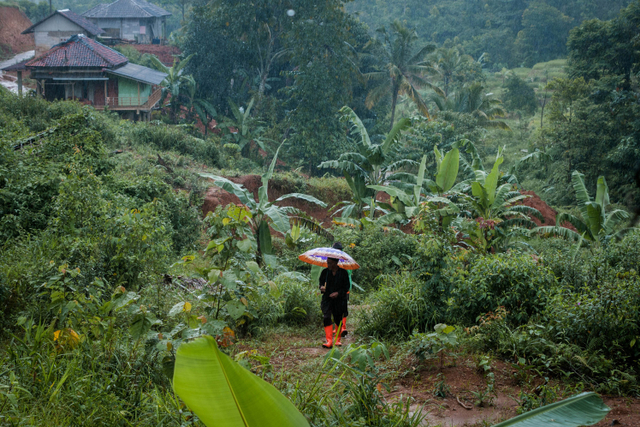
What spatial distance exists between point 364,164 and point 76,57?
62.2ft

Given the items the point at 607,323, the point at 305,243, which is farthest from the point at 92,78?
the point at 607,323

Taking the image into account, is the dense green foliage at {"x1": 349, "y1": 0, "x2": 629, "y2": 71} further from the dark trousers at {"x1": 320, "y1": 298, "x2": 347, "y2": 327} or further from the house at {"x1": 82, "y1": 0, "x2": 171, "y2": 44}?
the dark trousers at {"x1": 320, "y1": 298, "x2": 347, "y2": 327}

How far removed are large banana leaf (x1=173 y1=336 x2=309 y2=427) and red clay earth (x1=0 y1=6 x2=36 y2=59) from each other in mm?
40384

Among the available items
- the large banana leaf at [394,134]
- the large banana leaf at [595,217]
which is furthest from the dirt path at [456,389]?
the large banana leaf at [394,134]

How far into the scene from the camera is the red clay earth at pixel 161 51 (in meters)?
37.2

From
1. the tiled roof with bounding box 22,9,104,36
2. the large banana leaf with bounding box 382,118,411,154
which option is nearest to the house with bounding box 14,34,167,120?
the tiled roof with bounding box 22,9,104,36

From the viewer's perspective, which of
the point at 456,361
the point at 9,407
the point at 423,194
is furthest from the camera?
the point at 423,194

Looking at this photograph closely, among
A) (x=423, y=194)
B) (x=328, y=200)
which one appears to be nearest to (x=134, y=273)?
(x=423, y=194)

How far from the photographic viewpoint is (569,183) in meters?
19.0

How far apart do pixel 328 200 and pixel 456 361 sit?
14.0 metres

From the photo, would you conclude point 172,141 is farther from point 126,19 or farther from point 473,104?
point 126,19

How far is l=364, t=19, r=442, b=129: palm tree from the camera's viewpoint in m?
26.5

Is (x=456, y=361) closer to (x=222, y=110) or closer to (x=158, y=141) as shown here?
(x=158, y=141)

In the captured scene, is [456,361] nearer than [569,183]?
Yes
